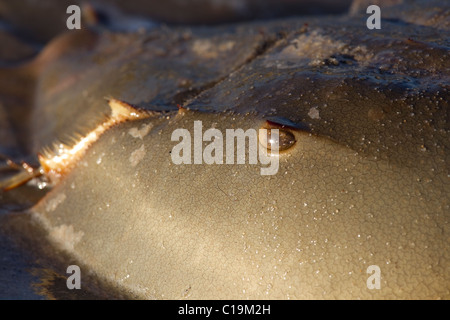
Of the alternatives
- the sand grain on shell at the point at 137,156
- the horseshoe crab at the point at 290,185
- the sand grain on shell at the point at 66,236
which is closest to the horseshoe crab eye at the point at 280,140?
the horseshoe crab at the point at 290,185

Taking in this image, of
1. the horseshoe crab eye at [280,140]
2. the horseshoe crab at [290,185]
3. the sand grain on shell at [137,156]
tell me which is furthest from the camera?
the sand grain on shell at [137,156]

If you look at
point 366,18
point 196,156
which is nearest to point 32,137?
point 196,156

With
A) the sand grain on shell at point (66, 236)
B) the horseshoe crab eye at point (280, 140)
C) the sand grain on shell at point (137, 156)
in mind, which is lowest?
the sand grain on shell at point (66, 236)

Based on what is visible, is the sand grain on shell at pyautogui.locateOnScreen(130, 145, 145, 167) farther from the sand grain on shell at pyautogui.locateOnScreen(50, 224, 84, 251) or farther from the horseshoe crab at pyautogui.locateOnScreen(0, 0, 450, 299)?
the sand grain on shell at pyautogui.locateOnScreen(50, 224, 84, 251)

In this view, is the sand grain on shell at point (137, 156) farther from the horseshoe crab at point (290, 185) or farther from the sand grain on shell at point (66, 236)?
the sand grain on shell at point (66, 236)

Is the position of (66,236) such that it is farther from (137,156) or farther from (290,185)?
(290,185)

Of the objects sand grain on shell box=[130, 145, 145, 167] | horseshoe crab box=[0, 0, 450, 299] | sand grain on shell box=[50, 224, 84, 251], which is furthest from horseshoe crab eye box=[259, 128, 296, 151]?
sand grain on shell box=[50, 224, 84, 251]

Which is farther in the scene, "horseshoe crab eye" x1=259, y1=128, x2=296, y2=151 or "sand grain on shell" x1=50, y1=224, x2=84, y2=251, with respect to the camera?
"sand grain on shell" x1=50, y1=224, x2=84, y2=251

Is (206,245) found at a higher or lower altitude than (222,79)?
lower
